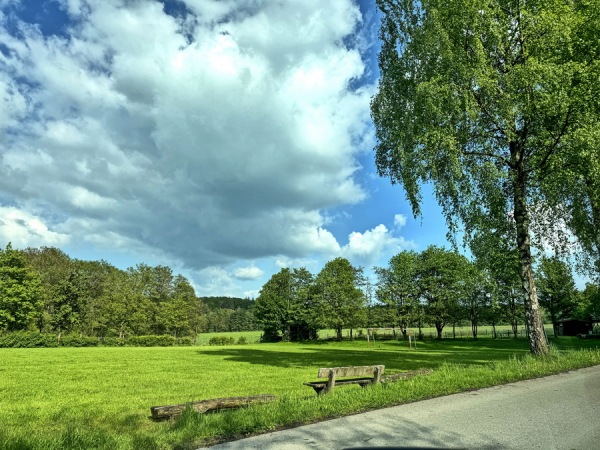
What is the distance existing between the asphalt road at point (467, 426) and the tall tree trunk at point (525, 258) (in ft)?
22.8

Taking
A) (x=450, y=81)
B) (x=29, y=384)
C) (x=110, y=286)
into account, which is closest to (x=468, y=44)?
(x=450, y=81)

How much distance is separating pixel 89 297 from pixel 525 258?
77598mm

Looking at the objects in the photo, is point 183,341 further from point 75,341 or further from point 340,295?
point 340,295

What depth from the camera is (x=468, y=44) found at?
1745cm

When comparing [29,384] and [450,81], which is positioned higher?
[450,81]

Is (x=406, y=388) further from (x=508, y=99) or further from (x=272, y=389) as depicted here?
(x=508, y=99)

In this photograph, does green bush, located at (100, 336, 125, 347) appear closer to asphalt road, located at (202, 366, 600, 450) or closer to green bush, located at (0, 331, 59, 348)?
green bush, located at (0, 331, 59, 348)

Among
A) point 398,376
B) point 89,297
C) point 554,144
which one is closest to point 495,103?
point 554,144

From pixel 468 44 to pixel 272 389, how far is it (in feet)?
51.5

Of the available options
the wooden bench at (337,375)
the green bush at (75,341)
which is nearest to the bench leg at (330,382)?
the wooden bench at (337,375)

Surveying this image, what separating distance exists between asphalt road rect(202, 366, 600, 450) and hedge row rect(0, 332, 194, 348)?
58355 mm

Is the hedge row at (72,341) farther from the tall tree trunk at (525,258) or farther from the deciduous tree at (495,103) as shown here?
the tall tree trunk at (525,258)

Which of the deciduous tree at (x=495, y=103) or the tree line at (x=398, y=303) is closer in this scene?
the deciduous tree at (x=495, y=103)

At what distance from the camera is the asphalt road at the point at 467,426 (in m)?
6.43
